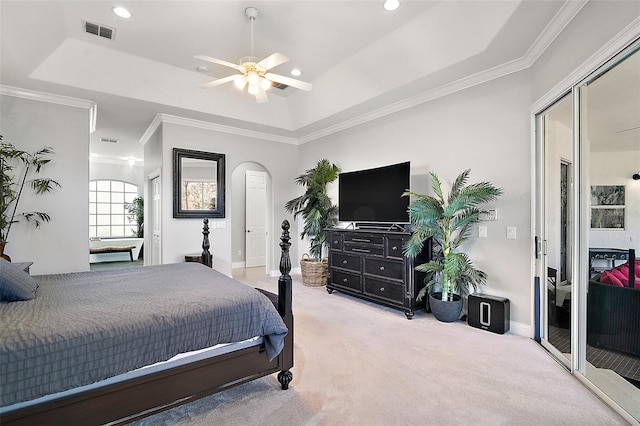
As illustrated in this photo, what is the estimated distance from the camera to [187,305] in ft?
6.27

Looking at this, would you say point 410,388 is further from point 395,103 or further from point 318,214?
point 395,103

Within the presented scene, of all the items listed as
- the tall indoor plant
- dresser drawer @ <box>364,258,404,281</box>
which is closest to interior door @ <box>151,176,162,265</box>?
dresser drawer @ <box>364,258,404,281</box>

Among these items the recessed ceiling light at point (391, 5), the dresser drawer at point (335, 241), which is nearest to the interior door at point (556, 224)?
the recessed ceiling light at point (391, 5)

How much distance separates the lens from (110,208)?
9.20 metres

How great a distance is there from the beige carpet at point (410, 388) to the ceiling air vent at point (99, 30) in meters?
3.78

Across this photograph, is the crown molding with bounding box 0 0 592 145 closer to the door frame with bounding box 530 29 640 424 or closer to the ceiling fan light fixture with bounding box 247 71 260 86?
Result: the door frame with bounding box 530 29 640 424

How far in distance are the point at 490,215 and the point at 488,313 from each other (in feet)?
3.49

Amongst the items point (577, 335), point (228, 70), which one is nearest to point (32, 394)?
point (577, 335)

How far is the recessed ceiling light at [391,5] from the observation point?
2.91m

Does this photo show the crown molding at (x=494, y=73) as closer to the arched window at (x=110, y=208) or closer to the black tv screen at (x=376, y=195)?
the black tv screen at (x=376, y=195)

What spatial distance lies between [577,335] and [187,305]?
2898 mm

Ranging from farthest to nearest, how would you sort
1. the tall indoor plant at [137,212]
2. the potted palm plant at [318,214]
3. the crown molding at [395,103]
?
the tall indoor plant at [137,212], the potted palm plant at [318,214], the crown molding at [395,103]

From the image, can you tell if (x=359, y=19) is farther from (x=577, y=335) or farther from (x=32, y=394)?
(x=32, y=394)

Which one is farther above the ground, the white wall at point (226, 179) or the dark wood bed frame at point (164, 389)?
the white wall at point (226, 179)
